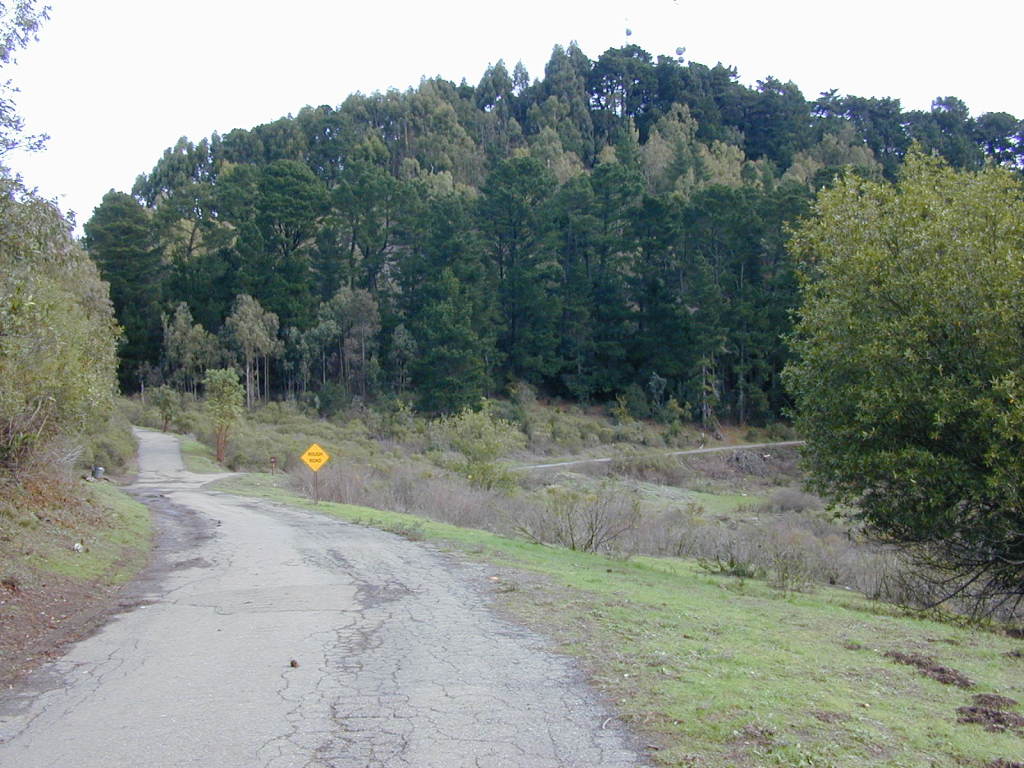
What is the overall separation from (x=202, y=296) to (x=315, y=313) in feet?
30.5

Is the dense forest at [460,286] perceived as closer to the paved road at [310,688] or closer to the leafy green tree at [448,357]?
the leafy green tree at [448,357]

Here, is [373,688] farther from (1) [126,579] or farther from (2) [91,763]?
(1) [126,579]

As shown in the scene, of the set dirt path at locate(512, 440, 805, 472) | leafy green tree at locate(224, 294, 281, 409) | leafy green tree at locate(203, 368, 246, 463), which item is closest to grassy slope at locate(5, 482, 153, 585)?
leafy green tree at locate(203, 368, 246, 463)

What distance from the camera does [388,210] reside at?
75.2 meters

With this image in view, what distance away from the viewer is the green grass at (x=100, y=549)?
41.1 ft

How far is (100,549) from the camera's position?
14.6 m

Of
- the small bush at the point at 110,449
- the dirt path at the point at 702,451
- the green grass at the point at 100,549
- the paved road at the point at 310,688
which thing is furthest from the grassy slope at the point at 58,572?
the dirt path at the point at 702,451

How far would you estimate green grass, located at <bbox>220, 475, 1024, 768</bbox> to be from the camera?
554 centimetres

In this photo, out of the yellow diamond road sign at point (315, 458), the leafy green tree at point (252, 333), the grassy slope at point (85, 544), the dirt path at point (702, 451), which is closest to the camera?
the grassy slope at point (85, 544)

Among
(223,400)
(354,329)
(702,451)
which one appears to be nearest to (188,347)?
(354,329)

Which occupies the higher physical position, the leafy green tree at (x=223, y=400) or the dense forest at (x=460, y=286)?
the dense forest at (x=460, y=286)

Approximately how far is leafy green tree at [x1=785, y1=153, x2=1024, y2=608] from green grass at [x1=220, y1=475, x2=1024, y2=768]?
1.67 m

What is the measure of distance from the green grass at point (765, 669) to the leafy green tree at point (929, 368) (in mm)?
1670

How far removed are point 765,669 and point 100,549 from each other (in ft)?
38.2
